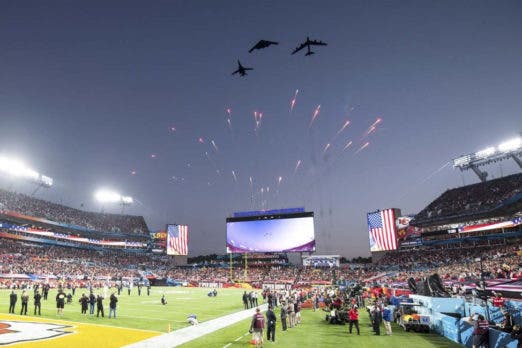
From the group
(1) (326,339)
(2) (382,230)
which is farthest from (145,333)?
(2) (382,230)

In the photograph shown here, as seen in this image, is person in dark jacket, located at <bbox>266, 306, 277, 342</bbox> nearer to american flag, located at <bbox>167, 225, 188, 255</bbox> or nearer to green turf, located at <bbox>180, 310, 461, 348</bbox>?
green turf, located at <bbox>180, 310, 461, 348</bbox>

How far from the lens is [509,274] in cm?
3353

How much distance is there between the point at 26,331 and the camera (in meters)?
18.5

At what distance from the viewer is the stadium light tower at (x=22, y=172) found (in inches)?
3356

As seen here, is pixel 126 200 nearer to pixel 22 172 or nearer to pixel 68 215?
pixel 68 215

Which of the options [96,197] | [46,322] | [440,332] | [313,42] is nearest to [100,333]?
[46,322]

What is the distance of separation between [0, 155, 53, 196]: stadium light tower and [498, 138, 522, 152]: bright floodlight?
352 feet

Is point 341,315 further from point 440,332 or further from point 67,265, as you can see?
point 67,265

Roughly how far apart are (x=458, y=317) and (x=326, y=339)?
7.07 meters

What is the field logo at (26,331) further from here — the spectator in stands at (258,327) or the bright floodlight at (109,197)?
the bright floodlight at (109,197)

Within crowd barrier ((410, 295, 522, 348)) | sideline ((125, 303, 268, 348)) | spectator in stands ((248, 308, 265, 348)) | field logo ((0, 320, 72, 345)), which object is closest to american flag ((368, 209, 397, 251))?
crowd barrier ((410, 295, 522, 348))

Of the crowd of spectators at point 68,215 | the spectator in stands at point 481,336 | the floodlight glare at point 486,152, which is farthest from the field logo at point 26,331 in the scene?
the floodlight glare at point 486,152

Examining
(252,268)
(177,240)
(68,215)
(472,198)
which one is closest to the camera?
(472,198)

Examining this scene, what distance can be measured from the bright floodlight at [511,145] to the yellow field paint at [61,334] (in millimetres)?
71901
